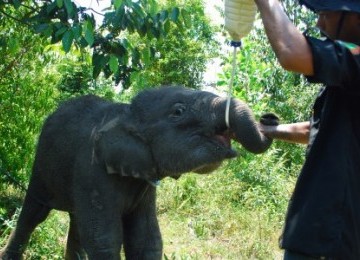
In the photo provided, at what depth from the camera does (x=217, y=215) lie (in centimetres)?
768

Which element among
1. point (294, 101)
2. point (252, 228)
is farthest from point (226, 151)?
point (294, 101)

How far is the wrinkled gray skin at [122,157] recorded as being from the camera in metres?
4.18

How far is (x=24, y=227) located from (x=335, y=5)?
11.9ft

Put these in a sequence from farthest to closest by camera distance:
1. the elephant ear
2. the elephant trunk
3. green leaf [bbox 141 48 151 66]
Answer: green leaf [bbox 141 48 151 66] < the elephant ear < the elephant trunk

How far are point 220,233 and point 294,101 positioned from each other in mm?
4296

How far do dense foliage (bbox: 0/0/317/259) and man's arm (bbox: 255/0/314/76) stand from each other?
186 cm

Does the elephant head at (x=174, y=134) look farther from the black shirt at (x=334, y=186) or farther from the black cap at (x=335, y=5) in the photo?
the black cap at (x=335, y=5)

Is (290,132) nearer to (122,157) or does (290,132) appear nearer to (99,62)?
(122,157)

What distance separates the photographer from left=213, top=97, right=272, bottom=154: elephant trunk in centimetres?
386

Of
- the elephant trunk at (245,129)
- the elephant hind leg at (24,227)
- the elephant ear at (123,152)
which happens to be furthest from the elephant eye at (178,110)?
the elephant hind leg at (24,227)

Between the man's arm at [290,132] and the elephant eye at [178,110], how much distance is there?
56cm

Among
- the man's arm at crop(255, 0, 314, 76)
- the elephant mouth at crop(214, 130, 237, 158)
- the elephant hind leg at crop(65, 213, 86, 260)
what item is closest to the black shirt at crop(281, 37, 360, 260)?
the man's arm at crop(255, 0, 314, 76)

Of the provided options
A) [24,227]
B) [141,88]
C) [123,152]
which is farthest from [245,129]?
[24,227]

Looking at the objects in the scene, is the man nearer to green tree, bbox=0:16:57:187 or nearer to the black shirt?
the black shirt
